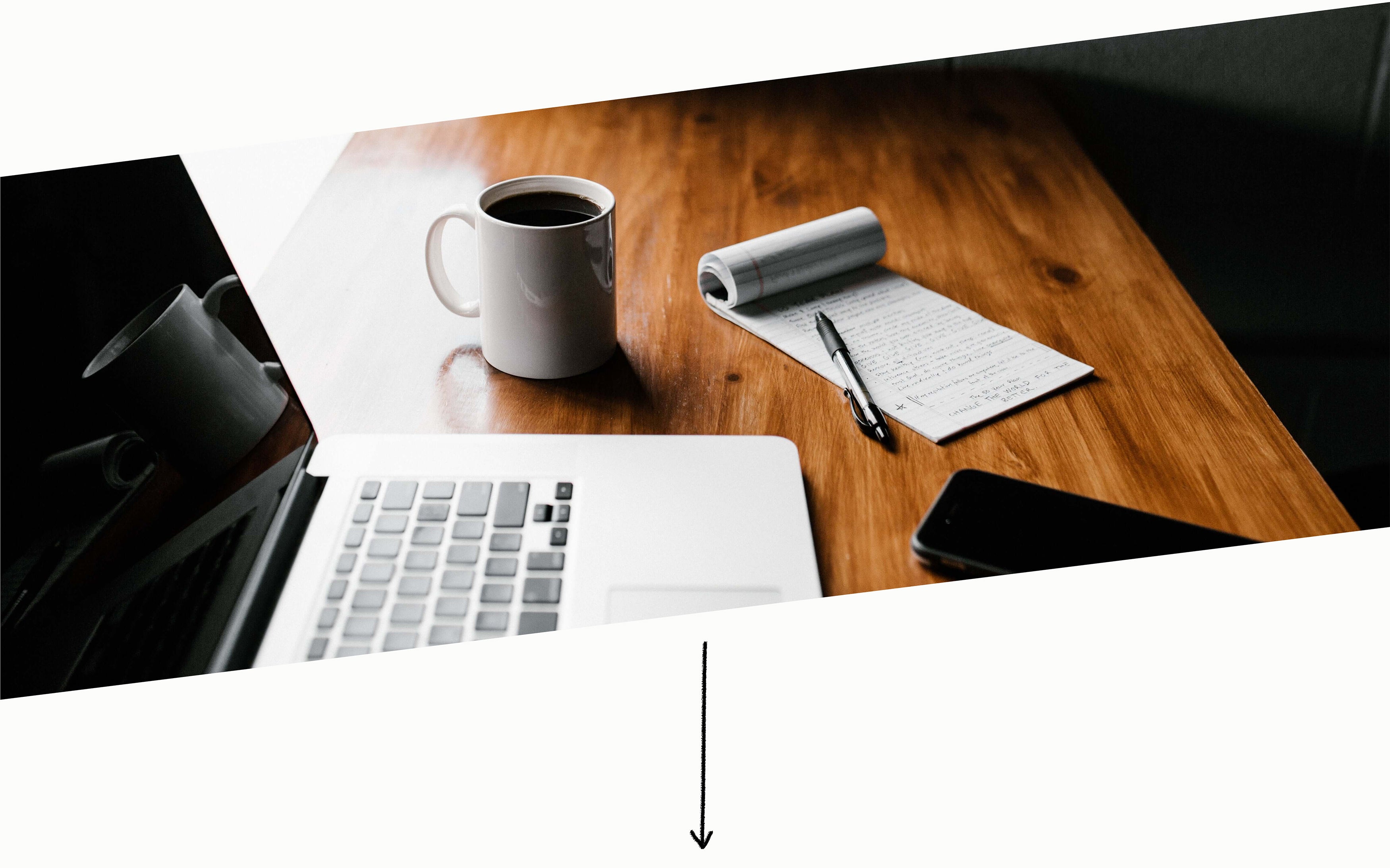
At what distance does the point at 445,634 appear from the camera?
1.73 feet

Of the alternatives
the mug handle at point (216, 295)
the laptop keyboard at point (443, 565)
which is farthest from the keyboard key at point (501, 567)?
the mug handle at point (216, 295)

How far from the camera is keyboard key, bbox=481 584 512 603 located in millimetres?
547

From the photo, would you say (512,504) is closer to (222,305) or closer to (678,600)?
(678,600)

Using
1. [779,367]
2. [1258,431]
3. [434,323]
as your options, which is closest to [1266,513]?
[1258,431]

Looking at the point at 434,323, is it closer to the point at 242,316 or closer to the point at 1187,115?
the point at 242,316

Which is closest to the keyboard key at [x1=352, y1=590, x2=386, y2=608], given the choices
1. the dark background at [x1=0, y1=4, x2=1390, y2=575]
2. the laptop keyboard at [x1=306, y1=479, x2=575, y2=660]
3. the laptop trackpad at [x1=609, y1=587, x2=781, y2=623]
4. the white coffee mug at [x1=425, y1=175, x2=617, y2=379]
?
the laptop keyboard at [x1=306, y1=479, x2=575, y2=660]

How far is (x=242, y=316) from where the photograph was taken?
0.66 m

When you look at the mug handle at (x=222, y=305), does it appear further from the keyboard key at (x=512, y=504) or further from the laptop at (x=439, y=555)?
the keyboard key at (x=512, y=504)

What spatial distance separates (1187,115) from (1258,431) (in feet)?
2.96

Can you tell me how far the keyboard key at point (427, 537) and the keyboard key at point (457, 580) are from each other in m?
0.03

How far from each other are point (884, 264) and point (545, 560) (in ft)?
1.60

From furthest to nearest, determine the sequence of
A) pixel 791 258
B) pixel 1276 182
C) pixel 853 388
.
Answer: pixel 1276 182 → pixel 791 258 → pixel 853 388

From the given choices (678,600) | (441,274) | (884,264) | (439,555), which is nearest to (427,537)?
(439,555)

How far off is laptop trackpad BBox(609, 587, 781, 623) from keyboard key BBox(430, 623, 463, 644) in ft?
0.26
